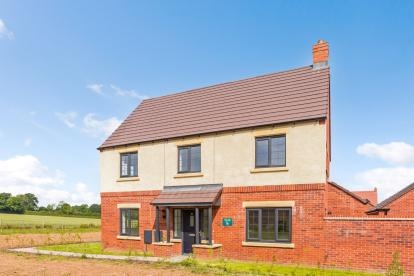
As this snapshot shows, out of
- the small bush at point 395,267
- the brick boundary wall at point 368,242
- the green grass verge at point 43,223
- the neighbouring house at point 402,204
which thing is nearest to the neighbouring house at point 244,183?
the brick boundary wall at point 368,242

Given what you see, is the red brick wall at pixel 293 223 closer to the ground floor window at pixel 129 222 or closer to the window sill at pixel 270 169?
the window sill at pixel 270 169

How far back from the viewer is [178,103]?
76.9 feet

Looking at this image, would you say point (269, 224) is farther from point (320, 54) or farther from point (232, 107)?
point (320, 54)

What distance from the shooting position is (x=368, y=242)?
14766 mm

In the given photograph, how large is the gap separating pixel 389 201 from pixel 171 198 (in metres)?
10.2

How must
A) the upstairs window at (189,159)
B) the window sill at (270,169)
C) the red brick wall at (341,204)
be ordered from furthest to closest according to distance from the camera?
the upstairs window at (189,159)
the red brick wall at (341,204)
the window sill at (270,169)

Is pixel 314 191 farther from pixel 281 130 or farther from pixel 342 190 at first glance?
Answer: pixel 281 130

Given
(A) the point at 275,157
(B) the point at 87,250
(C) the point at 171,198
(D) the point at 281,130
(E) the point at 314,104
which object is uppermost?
(E) the point at 314,104

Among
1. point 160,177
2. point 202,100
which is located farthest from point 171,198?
point 202,100

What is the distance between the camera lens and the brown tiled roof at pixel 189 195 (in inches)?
712

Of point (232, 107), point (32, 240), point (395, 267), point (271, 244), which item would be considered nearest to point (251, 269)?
point (271, 244)

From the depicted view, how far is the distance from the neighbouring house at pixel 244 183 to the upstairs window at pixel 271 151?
0.05 m

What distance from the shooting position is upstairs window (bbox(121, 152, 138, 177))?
2200 centimetres

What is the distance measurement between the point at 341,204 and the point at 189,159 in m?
7.52
